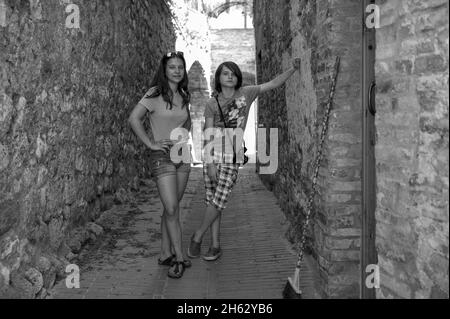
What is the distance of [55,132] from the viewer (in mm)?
3859

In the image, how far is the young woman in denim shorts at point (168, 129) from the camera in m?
3.56

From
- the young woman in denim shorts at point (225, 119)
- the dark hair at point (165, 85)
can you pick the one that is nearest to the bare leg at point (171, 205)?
the young woman in denim shorts at point (225, 119)

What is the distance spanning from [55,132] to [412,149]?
268cm

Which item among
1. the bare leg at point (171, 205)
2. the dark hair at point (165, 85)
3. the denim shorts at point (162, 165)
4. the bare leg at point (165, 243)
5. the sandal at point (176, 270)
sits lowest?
the sandal at point (176, 270)

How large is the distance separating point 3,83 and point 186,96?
1286 mm

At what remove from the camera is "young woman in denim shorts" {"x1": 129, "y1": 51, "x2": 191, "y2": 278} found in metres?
3.56

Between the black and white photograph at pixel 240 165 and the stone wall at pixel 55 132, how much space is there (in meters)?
0.02

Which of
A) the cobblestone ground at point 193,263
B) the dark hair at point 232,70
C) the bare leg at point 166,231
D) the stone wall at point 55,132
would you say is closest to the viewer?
the stone wall at point 55,132

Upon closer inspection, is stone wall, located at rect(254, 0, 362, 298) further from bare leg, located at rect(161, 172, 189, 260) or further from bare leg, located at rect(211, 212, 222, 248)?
bare leg, located at rect(161, 172, 189, 260)

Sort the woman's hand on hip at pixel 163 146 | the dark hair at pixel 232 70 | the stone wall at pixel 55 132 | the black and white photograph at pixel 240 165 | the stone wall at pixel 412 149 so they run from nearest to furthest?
1. the stone wall at pixel 412 149
2. the black and white photograph at pixel 240 165
3. the stone wall at pixel 55 132
4. the woman's hand on hip at pixel 163 146
5. the dark hair at pixel 232 70

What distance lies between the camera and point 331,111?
3.15 metres

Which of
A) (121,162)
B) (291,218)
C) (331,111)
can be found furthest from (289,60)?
(121,162)

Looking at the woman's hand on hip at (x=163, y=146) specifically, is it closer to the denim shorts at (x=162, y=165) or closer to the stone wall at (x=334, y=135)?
the denim shorts at (x=162, y=165)

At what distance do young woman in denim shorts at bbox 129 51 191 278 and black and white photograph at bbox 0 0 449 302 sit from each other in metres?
0.01
